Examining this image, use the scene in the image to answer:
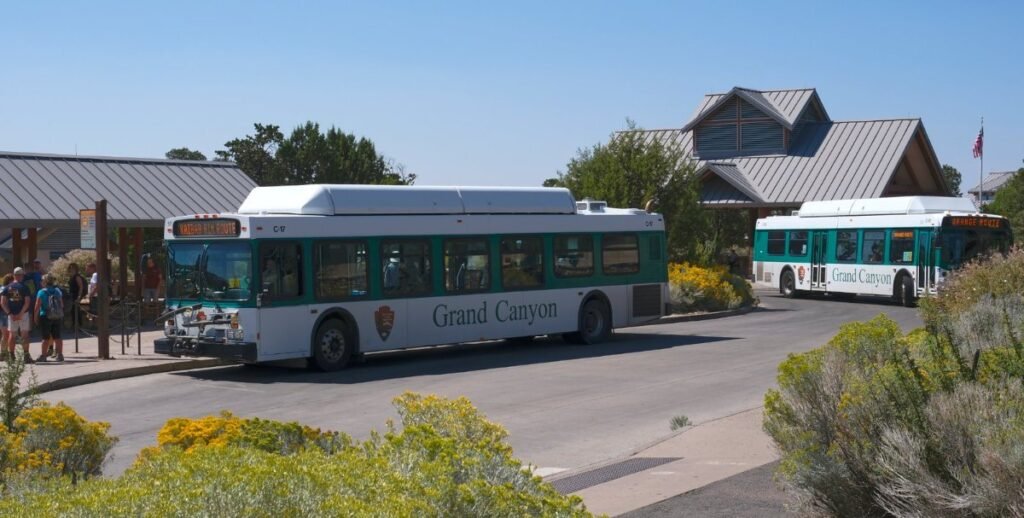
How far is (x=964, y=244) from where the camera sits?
32188 mm

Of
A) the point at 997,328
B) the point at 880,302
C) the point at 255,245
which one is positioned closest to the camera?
the point at 997,328

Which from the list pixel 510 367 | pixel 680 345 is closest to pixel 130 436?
pixel 510 367

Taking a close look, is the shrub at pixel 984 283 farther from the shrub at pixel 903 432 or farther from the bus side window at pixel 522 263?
the shrub at pixel 903 432

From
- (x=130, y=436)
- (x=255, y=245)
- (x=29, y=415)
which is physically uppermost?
(x=255, y=245)

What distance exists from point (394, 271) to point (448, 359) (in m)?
2.02

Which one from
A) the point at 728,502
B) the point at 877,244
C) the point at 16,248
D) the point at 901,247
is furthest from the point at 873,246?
the point at 728,502

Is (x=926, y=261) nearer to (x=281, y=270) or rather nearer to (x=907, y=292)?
(x=907, y=292)

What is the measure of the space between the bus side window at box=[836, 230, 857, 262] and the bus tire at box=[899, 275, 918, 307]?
7.96 ft

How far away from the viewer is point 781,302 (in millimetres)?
37438

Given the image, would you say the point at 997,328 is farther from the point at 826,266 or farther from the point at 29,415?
the point at 826,266

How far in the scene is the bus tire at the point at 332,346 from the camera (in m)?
19.1

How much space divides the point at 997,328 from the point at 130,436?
9.05m

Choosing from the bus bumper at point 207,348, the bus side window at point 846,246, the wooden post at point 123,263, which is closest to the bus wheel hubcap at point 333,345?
the bus bumper at point 207,348

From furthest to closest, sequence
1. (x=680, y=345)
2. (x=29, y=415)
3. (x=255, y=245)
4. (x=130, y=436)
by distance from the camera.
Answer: (x=680, y=345), (x=255, y=245), (x=130, y=436), (x=29, y=415)
